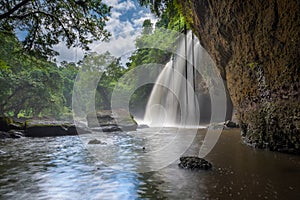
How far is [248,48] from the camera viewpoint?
7348 mm

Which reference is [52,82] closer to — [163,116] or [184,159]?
[163,116]

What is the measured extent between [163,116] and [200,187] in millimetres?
20438

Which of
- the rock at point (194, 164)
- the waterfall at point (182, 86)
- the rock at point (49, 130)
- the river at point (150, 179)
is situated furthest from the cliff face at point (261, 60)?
the rock at point (49, 130)

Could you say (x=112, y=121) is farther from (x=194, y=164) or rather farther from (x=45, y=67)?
(x=194, y=164)

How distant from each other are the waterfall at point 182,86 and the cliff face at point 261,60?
31.5 ft

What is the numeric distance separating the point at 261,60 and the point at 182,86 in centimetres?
1380

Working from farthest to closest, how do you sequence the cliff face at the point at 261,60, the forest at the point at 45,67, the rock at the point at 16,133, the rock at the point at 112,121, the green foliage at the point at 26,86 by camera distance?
1. the green foliage at the point at 26,86
2. the rock at the point at 112,121
3. the rock at the point at 16,133
4. the forest at the point at 45,67
5. the cliff face at the point at 261,60

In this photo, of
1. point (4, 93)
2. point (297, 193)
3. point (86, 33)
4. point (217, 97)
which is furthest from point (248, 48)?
point (4, 93)

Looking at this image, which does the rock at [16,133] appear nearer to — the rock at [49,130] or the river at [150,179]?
the rock at [49,130]

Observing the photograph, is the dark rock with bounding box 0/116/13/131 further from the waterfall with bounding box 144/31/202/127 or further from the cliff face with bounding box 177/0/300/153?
the waterfall with bounding box 144/31/202/127

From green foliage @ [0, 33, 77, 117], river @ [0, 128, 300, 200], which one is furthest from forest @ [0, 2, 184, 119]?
river @ [0, 128, 300, 200]

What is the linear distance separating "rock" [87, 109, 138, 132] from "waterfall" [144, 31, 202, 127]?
4.51m

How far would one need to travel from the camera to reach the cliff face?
5676mm

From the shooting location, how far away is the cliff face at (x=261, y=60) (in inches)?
223
